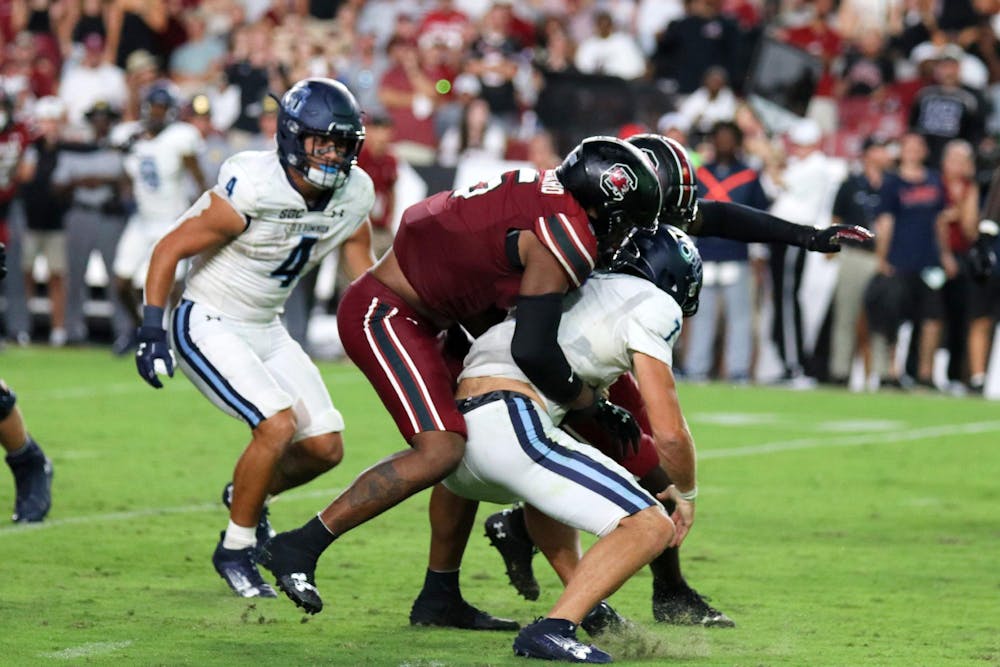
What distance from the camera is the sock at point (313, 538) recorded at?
523 cm

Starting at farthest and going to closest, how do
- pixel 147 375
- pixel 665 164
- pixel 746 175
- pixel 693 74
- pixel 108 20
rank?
pixel 108 20 < pixel 693 74 < pixel 746 175 < pixel 147 375 < pixel 665 164

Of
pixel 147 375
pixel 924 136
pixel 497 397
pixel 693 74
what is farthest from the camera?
pixel 693 74

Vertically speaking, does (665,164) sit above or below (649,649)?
above

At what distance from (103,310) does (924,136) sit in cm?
723

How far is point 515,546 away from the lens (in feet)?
19.9

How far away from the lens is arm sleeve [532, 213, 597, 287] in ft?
16.7

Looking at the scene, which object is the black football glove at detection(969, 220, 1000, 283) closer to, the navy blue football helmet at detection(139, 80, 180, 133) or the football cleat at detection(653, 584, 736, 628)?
the football cleat at detection(653, 584, 736, 628)

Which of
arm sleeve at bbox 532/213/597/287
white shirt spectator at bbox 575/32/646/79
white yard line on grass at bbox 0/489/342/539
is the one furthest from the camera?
white shirt spectator at bbox 575/32/646/79

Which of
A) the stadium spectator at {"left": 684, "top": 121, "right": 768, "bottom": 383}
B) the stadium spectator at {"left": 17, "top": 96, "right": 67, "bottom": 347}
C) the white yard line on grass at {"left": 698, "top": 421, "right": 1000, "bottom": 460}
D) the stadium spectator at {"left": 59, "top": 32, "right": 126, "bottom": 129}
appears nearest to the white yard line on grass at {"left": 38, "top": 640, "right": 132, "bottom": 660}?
the white yard line on grass at {"left": 698, "top": 421, "right": 1000, "bottom": 460}

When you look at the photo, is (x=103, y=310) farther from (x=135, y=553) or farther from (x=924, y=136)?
(x=135, y=553)

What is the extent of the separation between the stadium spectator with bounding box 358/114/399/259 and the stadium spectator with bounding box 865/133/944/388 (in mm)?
3734

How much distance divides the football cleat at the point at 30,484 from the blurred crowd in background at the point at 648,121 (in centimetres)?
673

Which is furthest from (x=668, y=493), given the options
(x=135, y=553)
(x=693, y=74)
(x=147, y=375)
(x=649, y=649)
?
(x=693, y=74)

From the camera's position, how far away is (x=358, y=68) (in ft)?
56.5
